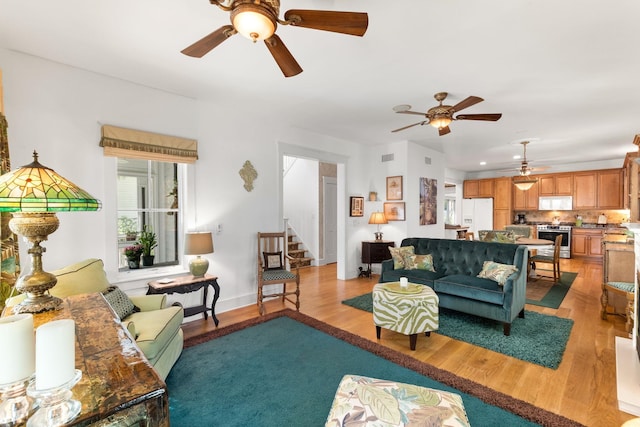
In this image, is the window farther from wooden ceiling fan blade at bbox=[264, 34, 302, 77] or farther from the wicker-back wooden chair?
wooden ceiling fan blade at bbox=[264, 34, 302, 77]

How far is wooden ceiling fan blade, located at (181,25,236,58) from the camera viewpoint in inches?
65.5

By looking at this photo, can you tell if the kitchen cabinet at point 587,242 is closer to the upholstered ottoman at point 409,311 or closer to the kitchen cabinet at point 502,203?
the kitchen cabinet at point 502,203

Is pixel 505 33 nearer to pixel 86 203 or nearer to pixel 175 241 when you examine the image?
pixel 86 203

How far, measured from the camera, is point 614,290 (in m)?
3.30

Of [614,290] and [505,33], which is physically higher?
[505,33]

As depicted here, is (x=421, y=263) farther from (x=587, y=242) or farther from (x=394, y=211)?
(x=587, y=242)

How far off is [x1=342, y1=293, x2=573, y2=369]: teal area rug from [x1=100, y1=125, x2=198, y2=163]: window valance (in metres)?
3.61

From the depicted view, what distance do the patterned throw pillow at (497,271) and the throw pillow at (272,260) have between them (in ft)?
8.79

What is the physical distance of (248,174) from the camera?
4188mm

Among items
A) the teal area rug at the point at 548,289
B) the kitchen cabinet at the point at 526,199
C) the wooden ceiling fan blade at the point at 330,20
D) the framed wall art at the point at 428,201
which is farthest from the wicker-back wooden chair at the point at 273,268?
the kitchen cabinet at the point at 526,199

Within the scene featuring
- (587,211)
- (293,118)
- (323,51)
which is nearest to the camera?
(323,51)

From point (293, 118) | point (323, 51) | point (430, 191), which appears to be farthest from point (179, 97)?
point (430, 191)

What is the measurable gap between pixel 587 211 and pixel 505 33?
8477 millimetres

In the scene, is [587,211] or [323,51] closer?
[323,51]
